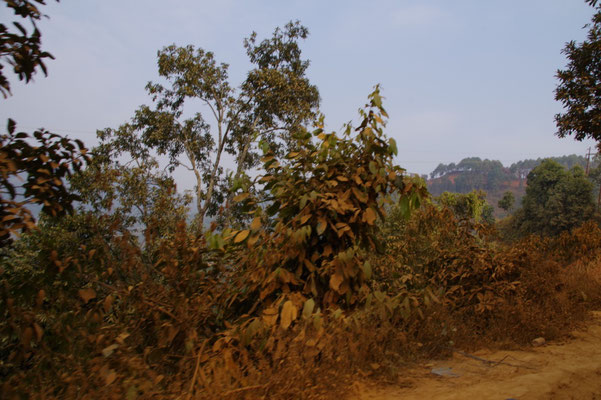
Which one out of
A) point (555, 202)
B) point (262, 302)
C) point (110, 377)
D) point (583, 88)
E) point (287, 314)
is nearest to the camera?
point (110, 377)

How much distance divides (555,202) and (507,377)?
4644 cm

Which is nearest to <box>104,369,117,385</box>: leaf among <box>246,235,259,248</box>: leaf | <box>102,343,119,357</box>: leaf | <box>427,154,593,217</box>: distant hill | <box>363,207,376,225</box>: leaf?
<box>102,343,119,357</box>: leaf

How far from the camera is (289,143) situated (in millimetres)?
18688

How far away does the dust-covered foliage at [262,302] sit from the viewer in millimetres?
2184

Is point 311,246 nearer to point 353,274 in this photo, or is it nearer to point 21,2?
point 353,274

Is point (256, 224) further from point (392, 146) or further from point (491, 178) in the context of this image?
point (491, 178)

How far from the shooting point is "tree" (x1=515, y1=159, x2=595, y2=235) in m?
40.4

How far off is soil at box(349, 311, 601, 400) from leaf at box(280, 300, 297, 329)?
607 mm

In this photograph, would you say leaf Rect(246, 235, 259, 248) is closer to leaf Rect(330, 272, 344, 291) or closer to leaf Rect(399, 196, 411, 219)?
leaf Rect(330, 272, 344, 291)

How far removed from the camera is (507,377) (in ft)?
9.49

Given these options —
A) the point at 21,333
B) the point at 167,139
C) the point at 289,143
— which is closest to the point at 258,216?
the point at 21,333

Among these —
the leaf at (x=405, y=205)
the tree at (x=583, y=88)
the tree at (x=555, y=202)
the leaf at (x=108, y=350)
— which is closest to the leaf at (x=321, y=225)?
the leaf at (x=405, y=205)

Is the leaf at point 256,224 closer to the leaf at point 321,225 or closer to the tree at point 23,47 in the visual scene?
the leaf at point 321,225

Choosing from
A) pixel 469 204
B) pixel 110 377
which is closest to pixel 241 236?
pixel 110 377
